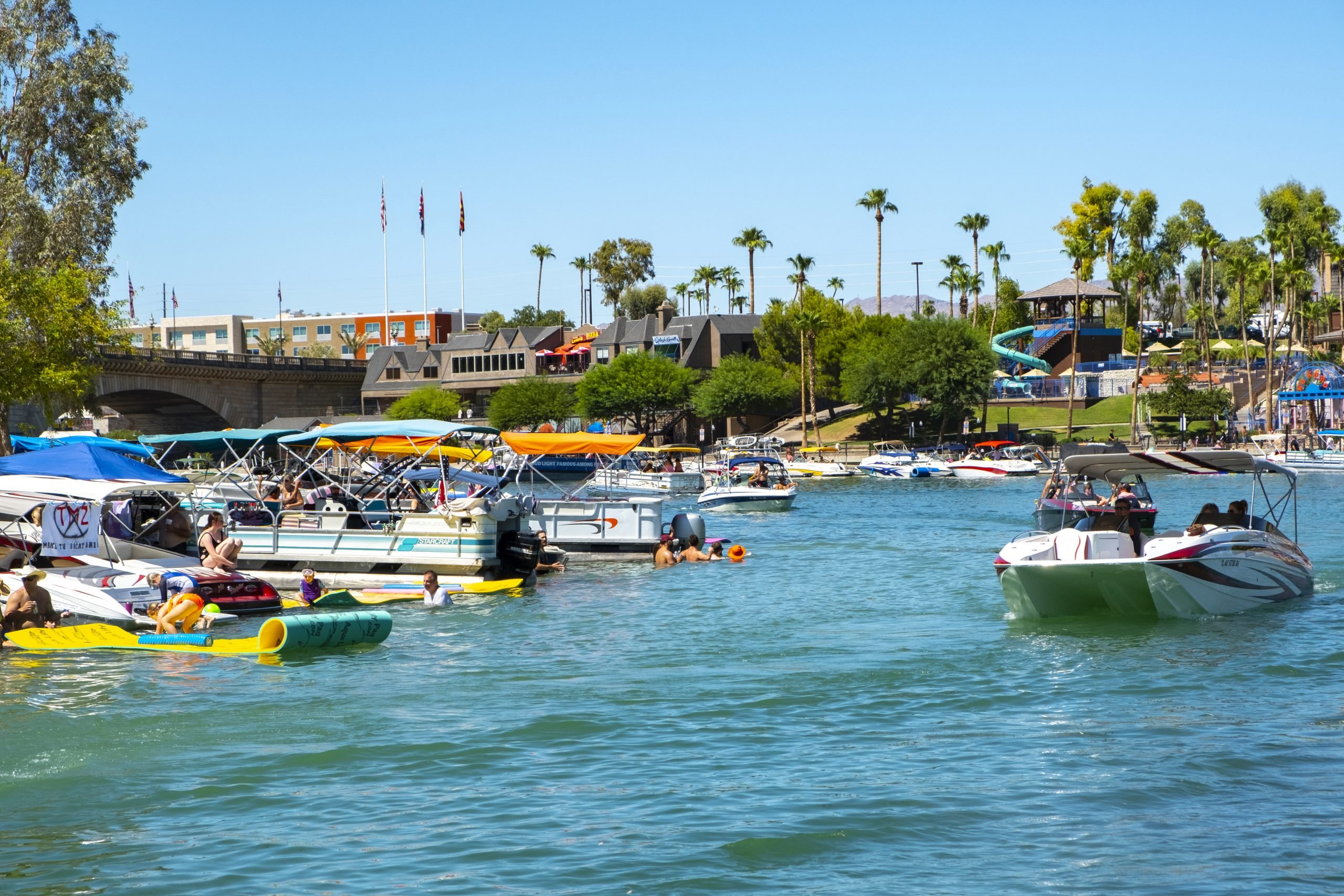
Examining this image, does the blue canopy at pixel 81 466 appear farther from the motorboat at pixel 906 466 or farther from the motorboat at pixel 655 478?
the motorboat at pixel 906 466

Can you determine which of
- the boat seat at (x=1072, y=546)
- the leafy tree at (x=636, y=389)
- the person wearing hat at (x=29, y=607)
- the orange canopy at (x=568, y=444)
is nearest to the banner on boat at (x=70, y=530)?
the person wearing hat at (x=29, y=607)

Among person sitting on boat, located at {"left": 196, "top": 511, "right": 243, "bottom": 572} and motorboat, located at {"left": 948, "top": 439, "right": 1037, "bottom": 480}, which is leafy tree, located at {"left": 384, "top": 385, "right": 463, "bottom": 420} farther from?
person sitting on boat, located at {"left": 196, "top": 511, "right": 243, "bottom": 572}

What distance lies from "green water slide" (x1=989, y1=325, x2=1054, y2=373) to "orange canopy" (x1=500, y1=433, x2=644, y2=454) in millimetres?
69624

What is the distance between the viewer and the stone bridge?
93000 mm

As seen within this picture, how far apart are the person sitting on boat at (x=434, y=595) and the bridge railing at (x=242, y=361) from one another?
63.8 metres

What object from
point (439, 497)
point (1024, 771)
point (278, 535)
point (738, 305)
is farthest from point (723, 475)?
point (738, 305)

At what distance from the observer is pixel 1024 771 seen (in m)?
13.4

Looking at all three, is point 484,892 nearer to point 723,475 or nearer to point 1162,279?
point 723,475

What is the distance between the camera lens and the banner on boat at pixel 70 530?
949 inches

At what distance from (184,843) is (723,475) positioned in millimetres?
51891

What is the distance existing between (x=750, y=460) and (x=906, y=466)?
36.9 feet

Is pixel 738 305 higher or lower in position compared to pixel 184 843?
higher

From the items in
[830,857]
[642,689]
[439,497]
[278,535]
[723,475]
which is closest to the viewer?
[830,857]

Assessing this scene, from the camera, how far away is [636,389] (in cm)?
10281
